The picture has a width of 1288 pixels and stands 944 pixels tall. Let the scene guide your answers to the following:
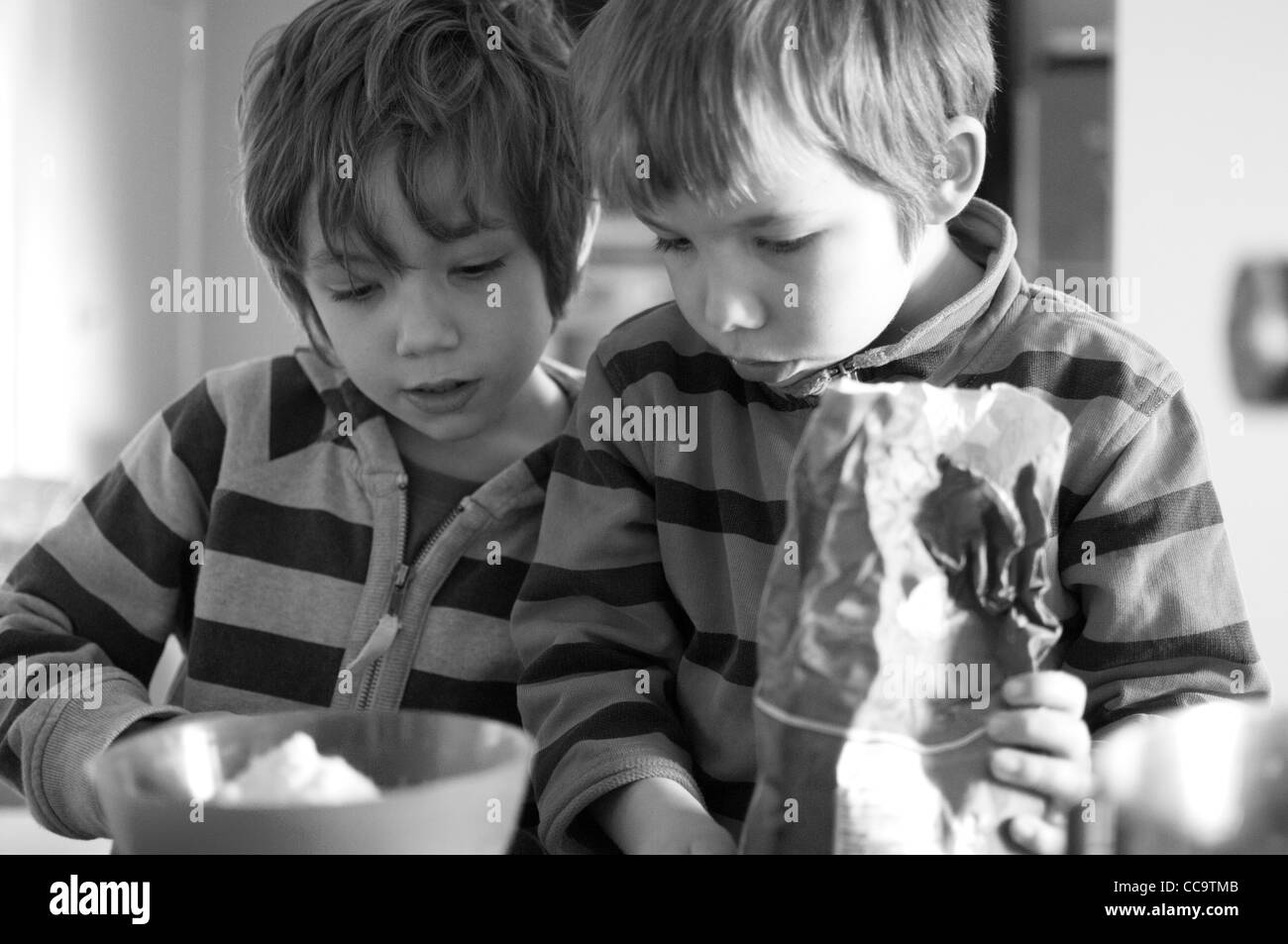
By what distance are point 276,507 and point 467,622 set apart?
0.63 feet

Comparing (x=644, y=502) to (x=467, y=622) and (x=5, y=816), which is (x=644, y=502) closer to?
(x=467, y=622)

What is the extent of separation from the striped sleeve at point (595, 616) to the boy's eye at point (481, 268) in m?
0.10

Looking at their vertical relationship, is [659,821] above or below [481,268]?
below

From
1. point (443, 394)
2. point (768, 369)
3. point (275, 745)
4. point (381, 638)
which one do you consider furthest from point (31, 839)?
point (768, 369)

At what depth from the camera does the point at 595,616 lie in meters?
→ 0.87

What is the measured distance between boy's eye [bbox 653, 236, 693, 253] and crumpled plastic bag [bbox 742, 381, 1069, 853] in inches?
9.0

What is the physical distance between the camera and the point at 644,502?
901 mm

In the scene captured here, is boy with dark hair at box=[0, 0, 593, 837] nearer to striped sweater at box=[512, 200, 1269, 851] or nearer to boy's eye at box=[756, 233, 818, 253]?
striped sweater at box=[512, 200, 1269, 851]

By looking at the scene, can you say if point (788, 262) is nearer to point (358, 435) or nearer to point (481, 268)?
point (481, 268)

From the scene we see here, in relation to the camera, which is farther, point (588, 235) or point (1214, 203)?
point (1214, 203)

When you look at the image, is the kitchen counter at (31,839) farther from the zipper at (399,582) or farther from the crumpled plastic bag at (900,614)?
the crumpled plastic bag at (900,614)

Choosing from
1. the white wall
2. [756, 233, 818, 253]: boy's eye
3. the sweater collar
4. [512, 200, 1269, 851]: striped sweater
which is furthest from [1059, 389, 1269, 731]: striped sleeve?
the white wall

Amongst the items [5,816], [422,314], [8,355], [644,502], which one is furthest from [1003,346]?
[8,355]

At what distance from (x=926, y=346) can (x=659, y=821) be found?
326 millimetres
